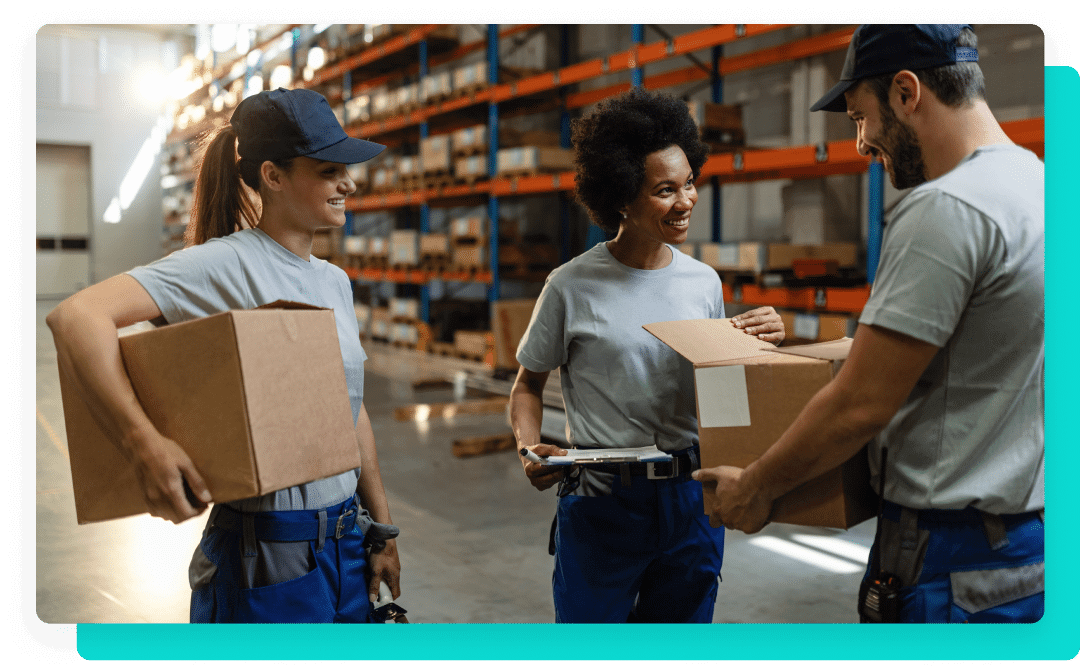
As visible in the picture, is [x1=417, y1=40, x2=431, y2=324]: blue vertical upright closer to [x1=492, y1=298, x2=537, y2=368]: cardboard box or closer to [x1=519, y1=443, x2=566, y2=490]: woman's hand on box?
[x1=492, y1=298, x2=537, y2=368]: cardboard box

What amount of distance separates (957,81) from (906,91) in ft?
0.27

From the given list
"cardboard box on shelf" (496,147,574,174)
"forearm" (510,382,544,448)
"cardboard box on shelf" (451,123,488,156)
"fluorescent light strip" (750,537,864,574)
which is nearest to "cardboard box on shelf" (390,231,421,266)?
"cardboard box on shelf" (451,123,488,156)

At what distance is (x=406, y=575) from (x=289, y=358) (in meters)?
2.57

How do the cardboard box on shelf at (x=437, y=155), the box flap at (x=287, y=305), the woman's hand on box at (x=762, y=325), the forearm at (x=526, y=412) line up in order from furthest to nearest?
the cardboard box on shelf at (x=437, y=155)
the forearm at (x=526, y=412)
the woman's hand on box at (x=762, y=325)
the box flap at (x=287, y=305)

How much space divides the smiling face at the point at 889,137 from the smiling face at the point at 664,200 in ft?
1.58

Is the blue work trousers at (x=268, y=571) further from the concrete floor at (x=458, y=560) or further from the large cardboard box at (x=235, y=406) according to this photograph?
the concrete floor at (x=458, y=560)

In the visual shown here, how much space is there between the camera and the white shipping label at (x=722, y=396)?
163 cm

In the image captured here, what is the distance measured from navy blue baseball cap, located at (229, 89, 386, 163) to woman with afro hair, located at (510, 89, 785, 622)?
65 centimetres

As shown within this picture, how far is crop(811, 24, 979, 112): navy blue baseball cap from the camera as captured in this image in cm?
146

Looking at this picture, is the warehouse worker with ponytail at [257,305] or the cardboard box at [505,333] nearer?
the warehouse worker with ponytail at [257,305]

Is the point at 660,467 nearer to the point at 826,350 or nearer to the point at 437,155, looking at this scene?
the point at 826,350

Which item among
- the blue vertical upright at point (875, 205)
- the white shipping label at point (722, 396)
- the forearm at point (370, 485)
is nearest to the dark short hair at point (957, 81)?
the white shipping label at point (722, 396)

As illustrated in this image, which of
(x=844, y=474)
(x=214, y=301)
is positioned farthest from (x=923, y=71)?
(x=214, y=301)
